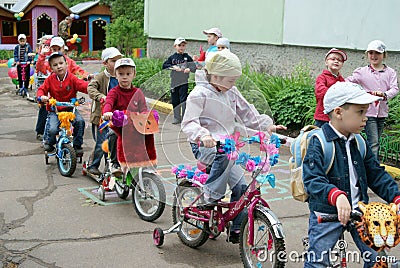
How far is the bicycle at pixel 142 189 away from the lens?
20.7ft

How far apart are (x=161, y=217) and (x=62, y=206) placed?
129cm

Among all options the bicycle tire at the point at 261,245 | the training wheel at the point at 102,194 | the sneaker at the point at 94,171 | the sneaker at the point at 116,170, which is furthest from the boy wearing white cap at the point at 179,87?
the sneaker at the point at 94,171

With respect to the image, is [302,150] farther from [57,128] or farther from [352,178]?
[57,128]

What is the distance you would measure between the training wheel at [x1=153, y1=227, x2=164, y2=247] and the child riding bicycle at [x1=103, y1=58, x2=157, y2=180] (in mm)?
720

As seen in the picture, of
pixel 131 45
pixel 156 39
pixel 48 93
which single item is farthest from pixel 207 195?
pixel 131 45

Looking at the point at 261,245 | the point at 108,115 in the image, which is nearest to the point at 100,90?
the point at 108,115

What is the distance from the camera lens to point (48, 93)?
9094mm

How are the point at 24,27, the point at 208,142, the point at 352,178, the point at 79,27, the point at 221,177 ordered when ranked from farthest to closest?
1. the point at 79,27
2. the point at 24,27
3. the point at 221,177
4. the point at 208,142
5. the point at 352,178

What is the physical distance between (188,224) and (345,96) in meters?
2.61

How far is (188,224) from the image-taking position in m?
5.98

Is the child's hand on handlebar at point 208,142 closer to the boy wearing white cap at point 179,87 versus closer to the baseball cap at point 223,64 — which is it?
the boy wearing white cap at point 179,87

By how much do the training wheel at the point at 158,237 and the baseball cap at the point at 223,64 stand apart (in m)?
1.73

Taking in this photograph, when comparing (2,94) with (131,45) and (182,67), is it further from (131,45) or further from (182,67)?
(182,67)

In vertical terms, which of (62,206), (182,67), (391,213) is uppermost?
(182,67)
